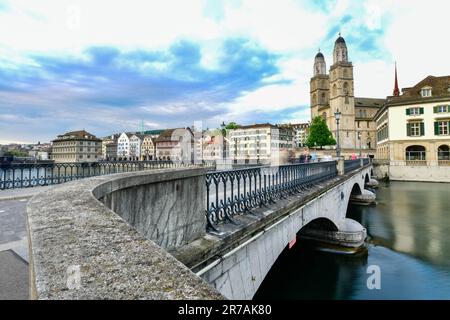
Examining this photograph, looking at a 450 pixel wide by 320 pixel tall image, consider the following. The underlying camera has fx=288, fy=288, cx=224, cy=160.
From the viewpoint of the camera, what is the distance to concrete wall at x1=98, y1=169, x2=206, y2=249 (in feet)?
11.6

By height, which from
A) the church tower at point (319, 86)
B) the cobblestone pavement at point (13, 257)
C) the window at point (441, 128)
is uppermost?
the church tower at point (319, 86)

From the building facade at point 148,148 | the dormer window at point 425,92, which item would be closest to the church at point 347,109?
the dormer window at point 425,92

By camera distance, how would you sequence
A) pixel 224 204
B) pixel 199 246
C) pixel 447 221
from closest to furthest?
pixel 199 246 < pixel 224 204 < pixel 447 221

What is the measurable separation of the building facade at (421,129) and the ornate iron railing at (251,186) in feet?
143

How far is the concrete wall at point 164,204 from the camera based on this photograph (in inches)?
139

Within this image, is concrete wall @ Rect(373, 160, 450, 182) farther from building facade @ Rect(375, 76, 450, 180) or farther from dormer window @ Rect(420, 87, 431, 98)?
dormer window @ Rect(420, 87, 431, 98)

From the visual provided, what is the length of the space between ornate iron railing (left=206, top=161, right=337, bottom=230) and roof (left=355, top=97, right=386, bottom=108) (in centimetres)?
8971

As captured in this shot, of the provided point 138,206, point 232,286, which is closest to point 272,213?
point 232,286

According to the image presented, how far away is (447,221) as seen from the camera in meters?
21.3

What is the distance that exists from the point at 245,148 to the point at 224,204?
311ft

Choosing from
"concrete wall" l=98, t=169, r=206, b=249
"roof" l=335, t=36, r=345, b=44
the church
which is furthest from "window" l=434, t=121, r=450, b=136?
"concrete wall" l=98, t=169, r=206, b=249

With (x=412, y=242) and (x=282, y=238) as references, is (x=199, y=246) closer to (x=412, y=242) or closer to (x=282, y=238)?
(x=282, y=238)

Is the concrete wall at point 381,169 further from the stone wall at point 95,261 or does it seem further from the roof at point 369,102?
the stone wall at point 95,261
